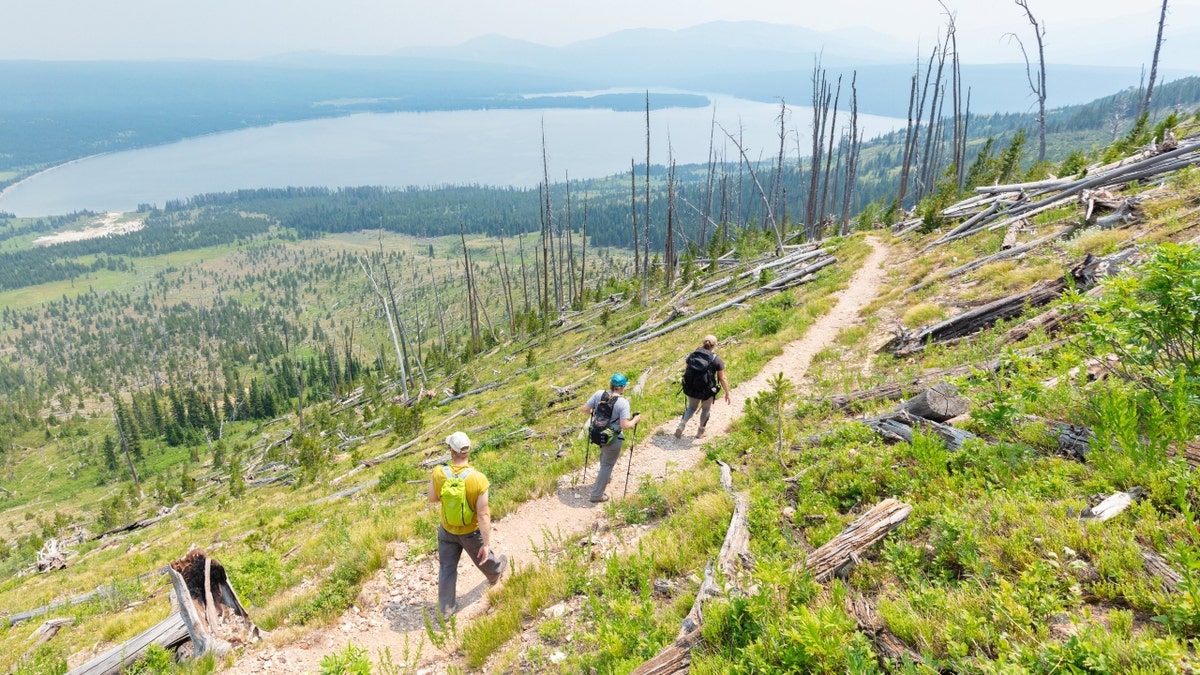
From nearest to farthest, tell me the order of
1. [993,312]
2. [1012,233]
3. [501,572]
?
1. [501,572]
2. [993,312]
3. [1012,233]

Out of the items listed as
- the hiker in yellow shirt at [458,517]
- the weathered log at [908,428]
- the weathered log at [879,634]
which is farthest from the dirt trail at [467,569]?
the weathered log at [879,634]

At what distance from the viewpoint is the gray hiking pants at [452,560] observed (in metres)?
6.84

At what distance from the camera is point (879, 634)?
3.82 m

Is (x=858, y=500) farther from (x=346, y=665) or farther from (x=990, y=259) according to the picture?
(x=990, y=259)

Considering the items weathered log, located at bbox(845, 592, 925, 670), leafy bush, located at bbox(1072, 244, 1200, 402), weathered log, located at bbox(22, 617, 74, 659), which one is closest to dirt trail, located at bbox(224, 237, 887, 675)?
weathered log, located at bbox(845, 592, 925, 670)

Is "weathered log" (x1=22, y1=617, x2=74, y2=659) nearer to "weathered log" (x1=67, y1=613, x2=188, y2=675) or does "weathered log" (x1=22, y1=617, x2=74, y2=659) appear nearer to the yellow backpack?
"weathered log" (x1=67, y1=613, x2=188, y2=675)

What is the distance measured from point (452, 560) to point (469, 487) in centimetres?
112

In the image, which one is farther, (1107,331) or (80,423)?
(80,423)

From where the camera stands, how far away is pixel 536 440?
14.6 meters

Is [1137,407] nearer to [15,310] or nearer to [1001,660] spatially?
[1001,660]

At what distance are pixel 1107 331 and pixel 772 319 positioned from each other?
41.1ft

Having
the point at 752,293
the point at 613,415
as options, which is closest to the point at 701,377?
the point at 613,415

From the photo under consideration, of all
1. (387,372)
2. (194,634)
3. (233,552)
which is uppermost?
(194,634)

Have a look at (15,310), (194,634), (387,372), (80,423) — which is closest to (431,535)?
(194,634)
